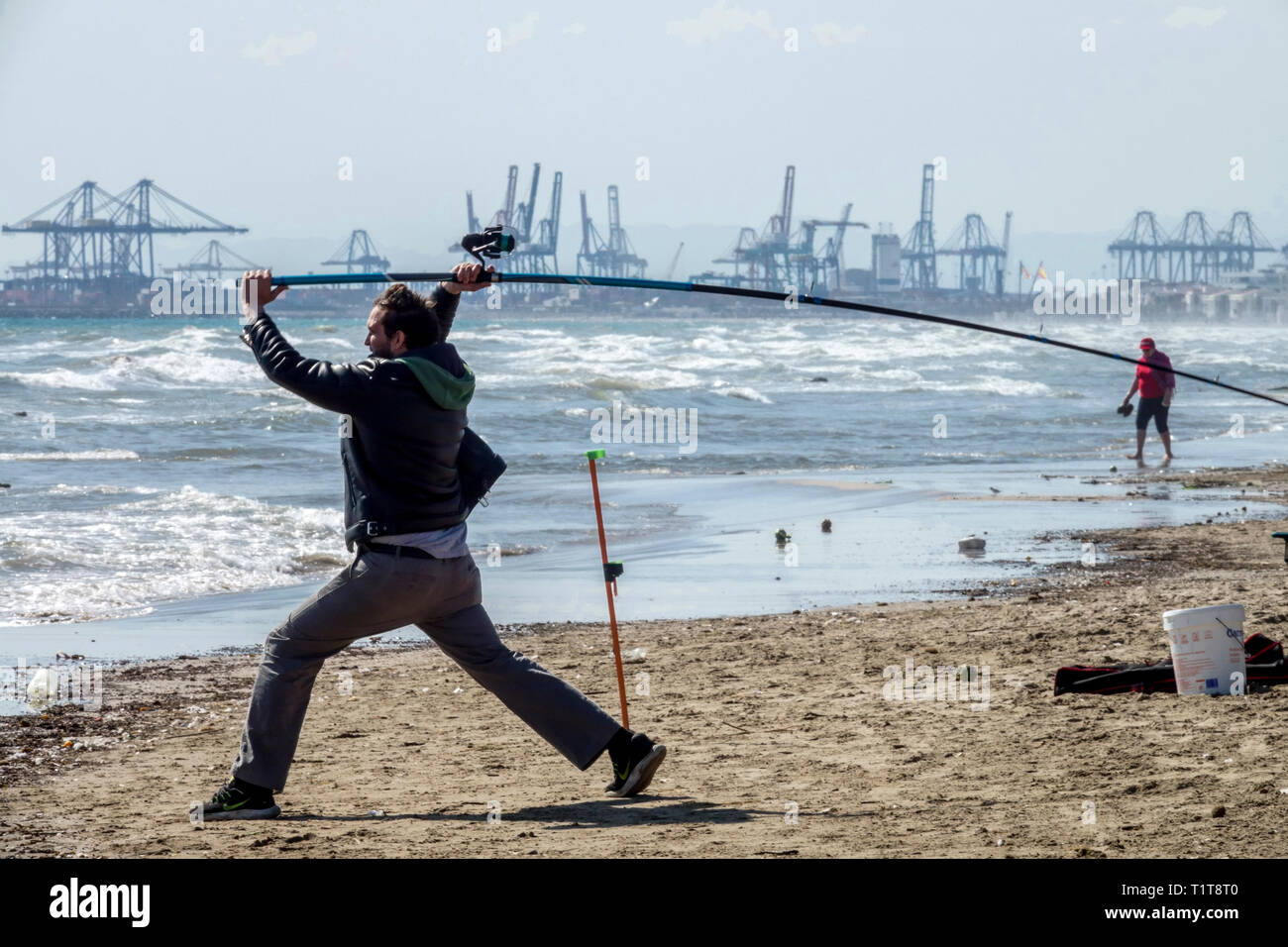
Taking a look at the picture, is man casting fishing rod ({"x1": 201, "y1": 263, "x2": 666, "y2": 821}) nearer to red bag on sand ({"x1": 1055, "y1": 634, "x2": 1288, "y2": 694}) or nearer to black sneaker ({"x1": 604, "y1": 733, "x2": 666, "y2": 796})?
black sneaker ({"x1": 604, "y1": 733, "x2": 666, "y2": 796})

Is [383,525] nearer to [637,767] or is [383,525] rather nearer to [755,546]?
[637,767]

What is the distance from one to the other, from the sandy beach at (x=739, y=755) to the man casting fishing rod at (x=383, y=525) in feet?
1.10

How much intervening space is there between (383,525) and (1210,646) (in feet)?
10.6

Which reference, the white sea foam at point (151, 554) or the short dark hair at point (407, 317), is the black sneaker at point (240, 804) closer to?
the short dark hair at point (407, 317)

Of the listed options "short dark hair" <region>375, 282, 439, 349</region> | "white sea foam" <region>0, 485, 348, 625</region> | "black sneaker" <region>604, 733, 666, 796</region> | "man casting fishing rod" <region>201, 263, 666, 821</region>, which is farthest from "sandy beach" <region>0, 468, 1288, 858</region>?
"white sea foam" <region>0, 485, 348, 625</region>

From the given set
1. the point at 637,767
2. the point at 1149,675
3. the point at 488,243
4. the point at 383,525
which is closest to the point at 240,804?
the point at 383,525

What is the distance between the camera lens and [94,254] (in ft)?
481

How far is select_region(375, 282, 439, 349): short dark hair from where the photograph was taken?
461 centimetres

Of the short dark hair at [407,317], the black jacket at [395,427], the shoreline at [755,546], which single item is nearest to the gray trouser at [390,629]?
the black jacket at [395,427]

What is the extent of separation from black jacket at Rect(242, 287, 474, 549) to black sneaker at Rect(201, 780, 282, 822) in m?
0.84

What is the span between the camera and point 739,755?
5.55 metres

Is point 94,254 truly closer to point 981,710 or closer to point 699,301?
point 699,301
